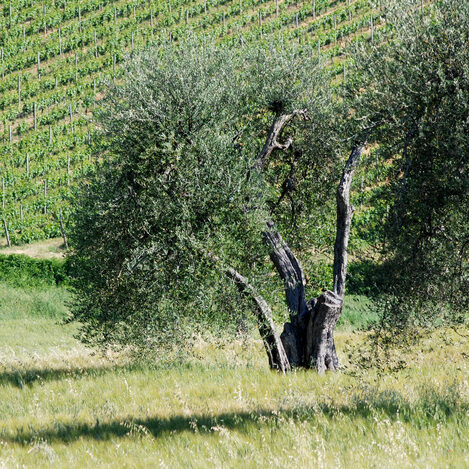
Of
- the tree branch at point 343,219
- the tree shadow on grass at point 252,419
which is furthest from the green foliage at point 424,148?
the tree shadow on grass at point 252,419

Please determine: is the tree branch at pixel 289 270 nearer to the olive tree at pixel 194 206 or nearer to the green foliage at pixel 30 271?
the olive tree at pixel 194 206

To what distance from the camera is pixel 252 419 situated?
7512mm

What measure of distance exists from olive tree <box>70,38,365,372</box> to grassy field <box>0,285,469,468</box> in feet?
4.60

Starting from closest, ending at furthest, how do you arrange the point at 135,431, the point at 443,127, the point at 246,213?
the point at 135,431 → the point at 443,127 → the point at 246,213

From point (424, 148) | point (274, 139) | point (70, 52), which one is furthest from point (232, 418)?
point (70, 52)

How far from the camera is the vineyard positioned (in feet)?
213

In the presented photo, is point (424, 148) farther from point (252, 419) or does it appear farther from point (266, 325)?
point (252, 419)

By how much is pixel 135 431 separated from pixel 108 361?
8.98 meters

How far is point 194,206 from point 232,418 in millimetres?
4534

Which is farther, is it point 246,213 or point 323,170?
point 323,170

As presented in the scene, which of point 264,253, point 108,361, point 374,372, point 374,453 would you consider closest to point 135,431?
point 374,453

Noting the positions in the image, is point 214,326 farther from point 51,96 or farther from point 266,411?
point 51,96

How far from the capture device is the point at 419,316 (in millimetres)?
11891

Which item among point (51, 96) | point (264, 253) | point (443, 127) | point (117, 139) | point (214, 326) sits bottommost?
point (214, 326)
